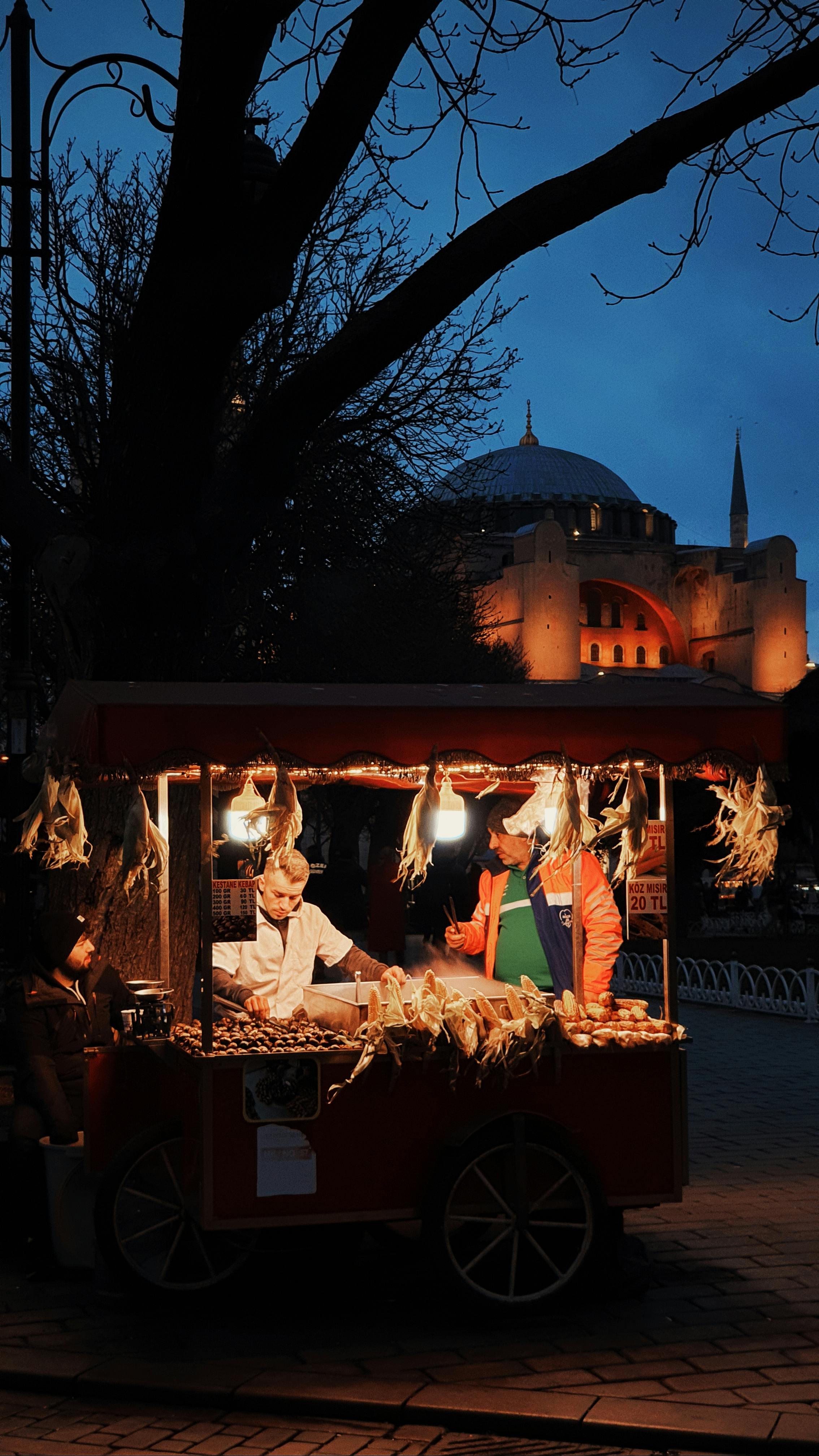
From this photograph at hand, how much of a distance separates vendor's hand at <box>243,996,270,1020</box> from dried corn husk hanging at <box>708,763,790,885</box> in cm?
212

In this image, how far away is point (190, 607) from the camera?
29.3 feet

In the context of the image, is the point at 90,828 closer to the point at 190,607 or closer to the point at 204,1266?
the point at 190,607

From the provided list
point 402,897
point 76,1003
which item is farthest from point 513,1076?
point 402,897

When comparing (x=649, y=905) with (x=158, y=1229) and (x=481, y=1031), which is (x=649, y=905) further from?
(x=158, y=1229)

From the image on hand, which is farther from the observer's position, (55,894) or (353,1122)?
(55,894)

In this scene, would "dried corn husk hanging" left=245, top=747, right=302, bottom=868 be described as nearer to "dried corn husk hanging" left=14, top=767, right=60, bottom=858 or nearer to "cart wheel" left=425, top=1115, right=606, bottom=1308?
"dried corn husk hanging" left=14, top=767, right=60, bottom=858

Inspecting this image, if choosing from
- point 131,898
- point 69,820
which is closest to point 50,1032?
A: point 69,820

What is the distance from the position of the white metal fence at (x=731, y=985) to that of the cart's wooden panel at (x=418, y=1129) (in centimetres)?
1117

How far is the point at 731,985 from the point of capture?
2023cm

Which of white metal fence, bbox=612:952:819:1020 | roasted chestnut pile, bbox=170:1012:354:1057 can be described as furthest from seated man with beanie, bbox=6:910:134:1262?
white metal fence, bbox=612:952:819:1020

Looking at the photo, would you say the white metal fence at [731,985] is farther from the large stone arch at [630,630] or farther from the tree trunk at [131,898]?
the large stone arch at [630,630]

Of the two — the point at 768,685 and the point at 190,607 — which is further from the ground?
the point at 768,685

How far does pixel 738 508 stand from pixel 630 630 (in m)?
33.2

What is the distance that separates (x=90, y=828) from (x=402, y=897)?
19.5 ft
